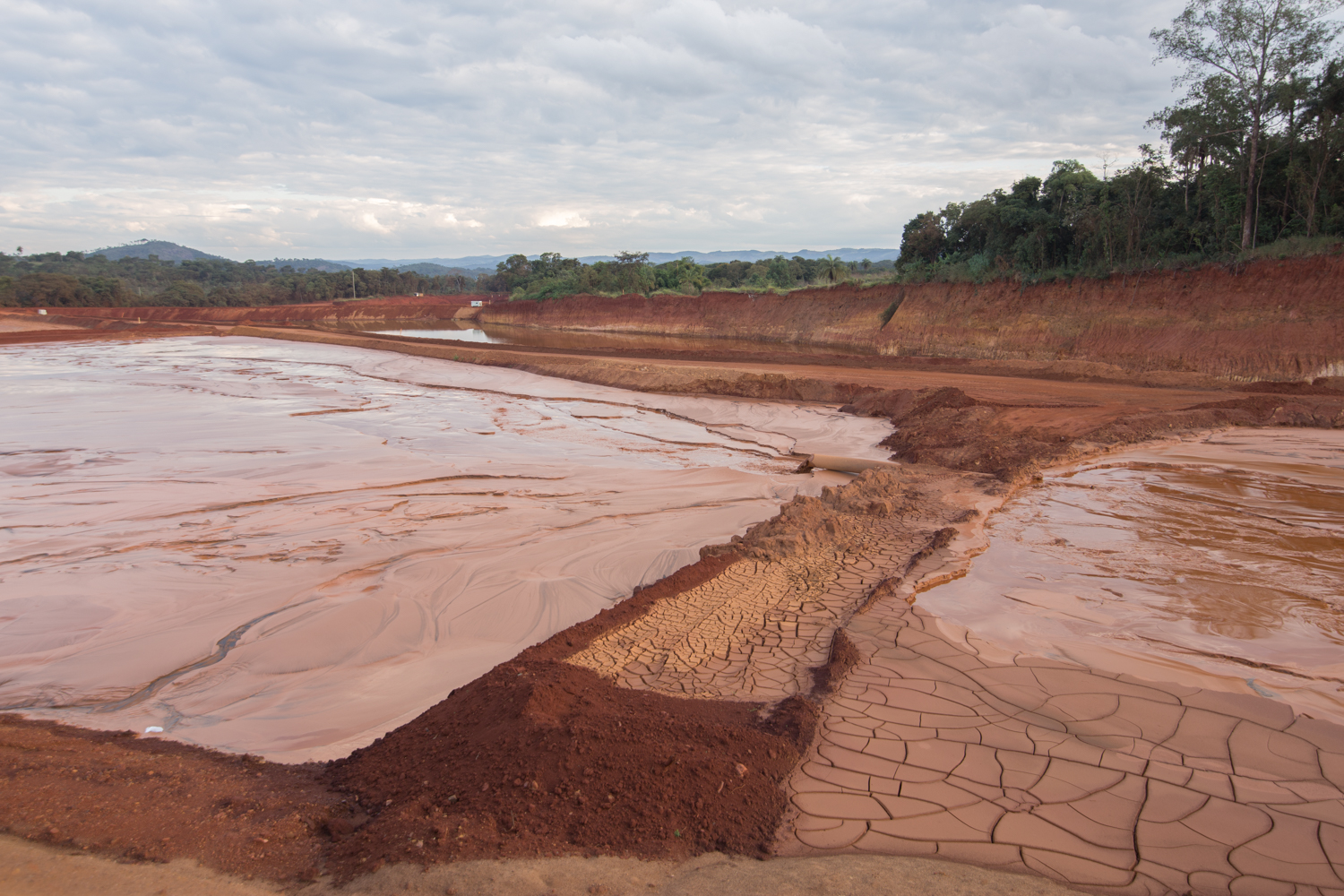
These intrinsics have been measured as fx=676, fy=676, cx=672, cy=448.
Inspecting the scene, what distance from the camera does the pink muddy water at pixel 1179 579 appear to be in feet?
14.7

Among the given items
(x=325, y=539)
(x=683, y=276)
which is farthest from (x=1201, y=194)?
(x=683, y=276)

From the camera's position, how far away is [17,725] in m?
4.01

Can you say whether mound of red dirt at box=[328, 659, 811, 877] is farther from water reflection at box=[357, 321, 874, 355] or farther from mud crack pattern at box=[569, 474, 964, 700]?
water reflection at box=[357, 321, 874, 355]

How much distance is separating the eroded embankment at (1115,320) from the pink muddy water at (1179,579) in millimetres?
10489

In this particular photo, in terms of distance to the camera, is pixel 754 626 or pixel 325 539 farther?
pixel 325 539

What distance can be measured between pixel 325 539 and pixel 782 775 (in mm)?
6011

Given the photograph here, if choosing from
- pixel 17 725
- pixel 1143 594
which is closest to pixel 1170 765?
pixel 1143 594

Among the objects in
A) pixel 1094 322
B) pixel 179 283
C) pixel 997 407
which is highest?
pixel 179 283

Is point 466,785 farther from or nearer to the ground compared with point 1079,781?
farther from the ground

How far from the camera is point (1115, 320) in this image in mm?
22250

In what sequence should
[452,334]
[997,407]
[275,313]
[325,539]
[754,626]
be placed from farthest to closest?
[275,313], [452,334], [997,407], [325,539], [754,626]

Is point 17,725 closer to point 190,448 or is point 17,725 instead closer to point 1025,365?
point 190,448

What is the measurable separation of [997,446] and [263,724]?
33.6 ft

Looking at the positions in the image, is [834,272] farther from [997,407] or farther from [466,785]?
[466,785]
